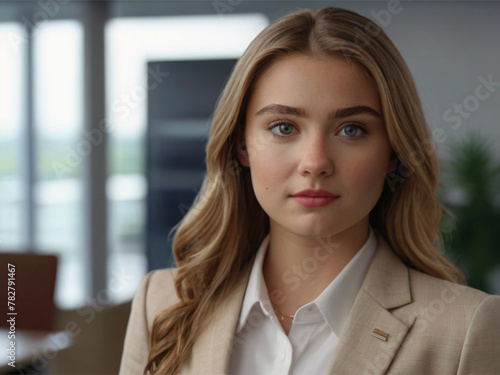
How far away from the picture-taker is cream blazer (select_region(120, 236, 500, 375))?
48.3 inches

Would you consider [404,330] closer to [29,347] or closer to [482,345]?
[482,345]

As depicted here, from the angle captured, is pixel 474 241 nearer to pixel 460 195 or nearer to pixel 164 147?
pixel 460 195

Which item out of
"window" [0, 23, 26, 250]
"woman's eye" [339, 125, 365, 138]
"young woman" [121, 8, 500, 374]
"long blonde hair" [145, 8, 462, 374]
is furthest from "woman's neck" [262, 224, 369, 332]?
"window" [0, 23, 26, 250]

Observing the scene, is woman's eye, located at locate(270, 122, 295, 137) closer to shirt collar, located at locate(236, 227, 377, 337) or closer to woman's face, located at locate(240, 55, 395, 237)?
woman's face, located at locate(240, 55, 395, 237)

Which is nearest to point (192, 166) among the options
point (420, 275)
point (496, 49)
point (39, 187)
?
point (39, 187)

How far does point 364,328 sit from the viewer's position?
4.25ft

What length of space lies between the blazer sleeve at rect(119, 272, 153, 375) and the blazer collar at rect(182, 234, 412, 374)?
0.13 m

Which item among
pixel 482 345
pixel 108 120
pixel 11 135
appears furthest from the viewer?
pixel 11 135

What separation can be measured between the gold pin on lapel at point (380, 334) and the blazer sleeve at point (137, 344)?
524 millimetres

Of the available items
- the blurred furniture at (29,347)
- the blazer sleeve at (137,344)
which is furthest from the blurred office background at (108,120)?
the blazer sleeve at (137,344)

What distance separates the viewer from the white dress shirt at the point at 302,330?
133 centimetres

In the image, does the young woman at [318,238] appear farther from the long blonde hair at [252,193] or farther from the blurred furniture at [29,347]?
the blurred furniture at [29,347]

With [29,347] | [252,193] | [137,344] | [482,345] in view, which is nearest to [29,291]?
[29,347]

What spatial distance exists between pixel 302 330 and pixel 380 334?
0.16 meters
